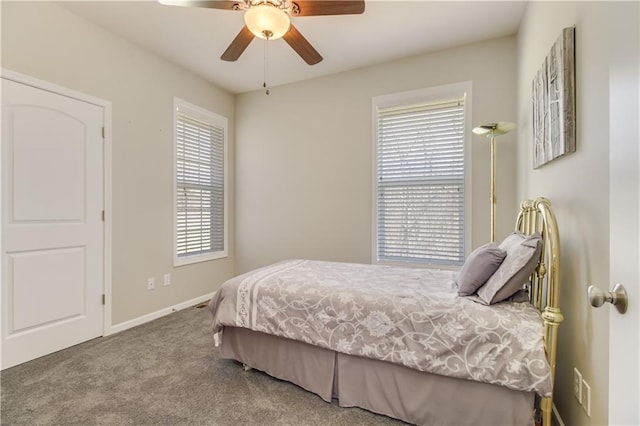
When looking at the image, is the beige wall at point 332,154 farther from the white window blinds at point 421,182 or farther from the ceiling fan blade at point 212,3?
the ceiling fan blade at point 212,3

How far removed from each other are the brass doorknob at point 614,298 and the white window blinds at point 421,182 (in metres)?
2.45

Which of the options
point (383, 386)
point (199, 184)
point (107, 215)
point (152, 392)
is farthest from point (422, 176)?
point (107, 215)

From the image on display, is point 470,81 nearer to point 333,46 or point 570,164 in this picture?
Result: point 333,46

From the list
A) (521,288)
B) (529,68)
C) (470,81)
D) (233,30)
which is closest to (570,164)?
(521,288)

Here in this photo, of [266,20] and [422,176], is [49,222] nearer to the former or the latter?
[266,20]

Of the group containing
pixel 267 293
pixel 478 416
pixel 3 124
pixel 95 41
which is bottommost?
pixel 478 416

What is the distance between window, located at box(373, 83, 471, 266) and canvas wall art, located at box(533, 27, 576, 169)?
3.54ft

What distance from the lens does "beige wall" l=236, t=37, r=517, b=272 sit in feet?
9.66

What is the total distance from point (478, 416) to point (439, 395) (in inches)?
7.3

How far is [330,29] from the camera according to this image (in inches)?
109

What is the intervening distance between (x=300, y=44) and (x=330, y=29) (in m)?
0.69

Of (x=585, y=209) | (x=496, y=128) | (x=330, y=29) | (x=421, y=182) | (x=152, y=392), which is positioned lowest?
(x=152, y=392)

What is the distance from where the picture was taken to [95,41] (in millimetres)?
2727

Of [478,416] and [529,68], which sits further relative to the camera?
[529,68]
